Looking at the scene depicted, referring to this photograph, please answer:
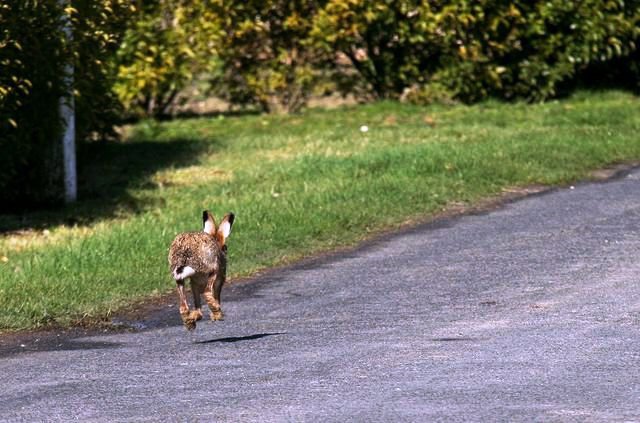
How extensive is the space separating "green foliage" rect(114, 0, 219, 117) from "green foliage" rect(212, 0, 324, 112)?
26 centimetres

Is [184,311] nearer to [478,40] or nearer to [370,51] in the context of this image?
[478,40]

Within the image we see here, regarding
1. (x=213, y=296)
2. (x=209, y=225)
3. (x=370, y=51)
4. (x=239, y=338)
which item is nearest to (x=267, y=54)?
(x=370, y=51)

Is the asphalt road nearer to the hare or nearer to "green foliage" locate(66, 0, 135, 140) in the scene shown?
the hare

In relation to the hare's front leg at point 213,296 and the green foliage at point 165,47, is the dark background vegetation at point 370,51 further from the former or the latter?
the hare's front leg at point 213,296

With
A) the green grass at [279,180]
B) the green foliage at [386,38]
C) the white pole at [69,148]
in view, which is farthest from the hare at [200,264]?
the green foliage at [386,38]

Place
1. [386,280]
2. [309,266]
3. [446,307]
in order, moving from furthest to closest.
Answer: [309,266] < [386,280] < [446,307]

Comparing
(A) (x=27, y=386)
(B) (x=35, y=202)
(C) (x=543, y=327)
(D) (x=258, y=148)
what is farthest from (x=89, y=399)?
(D) (x=258, y=148)

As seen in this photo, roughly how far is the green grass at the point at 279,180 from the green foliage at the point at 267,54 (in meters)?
0.55

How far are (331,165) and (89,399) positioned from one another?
30.6ft

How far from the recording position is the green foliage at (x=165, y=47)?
21.3m

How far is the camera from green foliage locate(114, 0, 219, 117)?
21297 mm

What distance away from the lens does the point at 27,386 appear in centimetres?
802

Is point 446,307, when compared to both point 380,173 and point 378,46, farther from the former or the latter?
point 378,46

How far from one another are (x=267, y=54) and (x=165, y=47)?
5.00 feet
